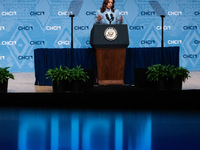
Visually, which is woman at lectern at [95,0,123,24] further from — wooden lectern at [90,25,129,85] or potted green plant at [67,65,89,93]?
potted green plant at [67,65,89,93]

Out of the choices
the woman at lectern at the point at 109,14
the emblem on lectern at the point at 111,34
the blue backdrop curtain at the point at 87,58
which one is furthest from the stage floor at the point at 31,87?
the woman at lectern at the point at 109,14

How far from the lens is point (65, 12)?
7297 mm

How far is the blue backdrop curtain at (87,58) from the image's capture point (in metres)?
5.06

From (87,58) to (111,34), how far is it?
0.98m

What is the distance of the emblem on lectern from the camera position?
14.0 ft

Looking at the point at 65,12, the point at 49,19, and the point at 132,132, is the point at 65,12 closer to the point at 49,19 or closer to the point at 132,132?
the point at 49,19

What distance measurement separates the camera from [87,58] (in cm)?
511

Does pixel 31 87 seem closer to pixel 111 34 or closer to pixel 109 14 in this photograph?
pixel 111 34

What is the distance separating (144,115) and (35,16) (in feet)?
17.8

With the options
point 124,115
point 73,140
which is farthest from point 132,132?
point 124,115

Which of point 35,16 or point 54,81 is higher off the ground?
point 35,16

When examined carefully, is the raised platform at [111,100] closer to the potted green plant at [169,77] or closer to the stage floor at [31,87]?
the potted green plant at [169,77]

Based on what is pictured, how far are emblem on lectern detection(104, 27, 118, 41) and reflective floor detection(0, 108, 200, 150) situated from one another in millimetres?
1599

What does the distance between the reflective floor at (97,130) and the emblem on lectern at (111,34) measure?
1.60 metres
